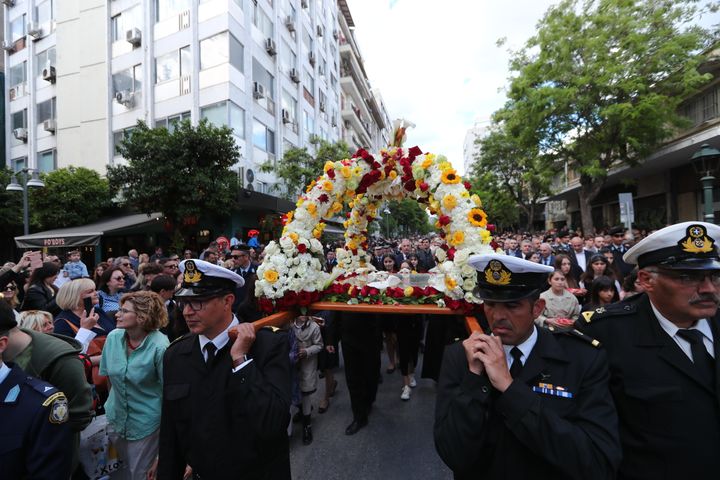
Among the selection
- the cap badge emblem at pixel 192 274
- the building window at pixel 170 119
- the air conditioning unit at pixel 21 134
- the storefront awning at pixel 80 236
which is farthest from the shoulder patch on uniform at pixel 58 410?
the air conditioning unit at pixel 21 134

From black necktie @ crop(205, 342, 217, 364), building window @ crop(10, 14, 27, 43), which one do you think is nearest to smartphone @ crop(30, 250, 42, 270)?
black necktie @ crop(205, 342, 217, 364)

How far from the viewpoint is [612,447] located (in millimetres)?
1542

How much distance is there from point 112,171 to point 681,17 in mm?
22948

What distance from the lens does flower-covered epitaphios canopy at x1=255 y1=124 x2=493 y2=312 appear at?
3537mm

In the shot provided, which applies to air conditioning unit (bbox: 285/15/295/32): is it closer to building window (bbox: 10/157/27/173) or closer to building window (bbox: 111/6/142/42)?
building window (bbox: 111/6/142/42)

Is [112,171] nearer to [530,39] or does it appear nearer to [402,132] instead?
[402,132]

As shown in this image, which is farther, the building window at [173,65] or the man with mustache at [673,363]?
the building window at [173,65]

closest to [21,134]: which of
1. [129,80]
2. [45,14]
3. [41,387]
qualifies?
[45,14]

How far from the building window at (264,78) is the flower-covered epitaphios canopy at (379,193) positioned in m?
17.4

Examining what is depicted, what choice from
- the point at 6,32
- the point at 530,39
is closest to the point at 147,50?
the point at 6,32

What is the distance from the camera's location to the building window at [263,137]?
1905 centimetres

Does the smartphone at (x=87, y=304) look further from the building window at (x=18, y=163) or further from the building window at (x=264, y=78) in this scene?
the building window at (x=18, y=163)

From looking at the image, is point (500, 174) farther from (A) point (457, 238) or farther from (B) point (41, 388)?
(B) point (41, 388)

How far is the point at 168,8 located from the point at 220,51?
425 centimetres
